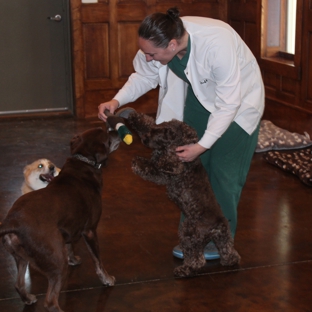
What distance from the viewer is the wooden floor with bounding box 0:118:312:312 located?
103 inches

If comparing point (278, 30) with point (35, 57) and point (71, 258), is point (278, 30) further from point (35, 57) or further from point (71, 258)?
point (71, 258)

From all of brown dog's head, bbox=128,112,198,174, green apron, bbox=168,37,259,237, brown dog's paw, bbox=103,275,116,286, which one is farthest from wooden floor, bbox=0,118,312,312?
brown dog's head, bbox=128,112,198,174

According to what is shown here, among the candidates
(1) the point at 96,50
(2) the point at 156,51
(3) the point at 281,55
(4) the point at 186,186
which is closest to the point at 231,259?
(4) the point at 186,186

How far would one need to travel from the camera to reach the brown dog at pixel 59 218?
2270 millimetres

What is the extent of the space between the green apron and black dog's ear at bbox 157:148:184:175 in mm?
305

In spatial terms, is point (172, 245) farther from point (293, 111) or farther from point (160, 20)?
point (293, 111)

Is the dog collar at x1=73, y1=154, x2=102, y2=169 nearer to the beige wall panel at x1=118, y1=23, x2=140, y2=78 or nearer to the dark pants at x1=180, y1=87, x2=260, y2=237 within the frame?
the dark pants at x1=180, y1=87, x2=260, y2=237

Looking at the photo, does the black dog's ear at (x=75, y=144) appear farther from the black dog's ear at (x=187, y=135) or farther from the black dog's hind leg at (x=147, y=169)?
the black dog's ear at (x=187, y=135)

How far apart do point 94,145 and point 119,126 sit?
5.9 inches

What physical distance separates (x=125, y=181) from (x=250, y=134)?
1.72 m

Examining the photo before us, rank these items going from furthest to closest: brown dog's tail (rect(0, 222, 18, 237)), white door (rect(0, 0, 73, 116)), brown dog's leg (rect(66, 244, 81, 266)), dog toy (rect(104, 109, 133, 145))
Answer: white door (rect(0, 0, 73, 116)) → brown dog's leg (rect(66, 244, 81, 266)) → dog toy (rect(104, 109, 133, 145)) → brown dog's tail (rect(0, 222, 18, 237))

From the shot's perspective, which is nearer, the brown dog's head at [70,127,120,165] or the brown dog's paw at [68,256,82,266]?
the brown dog's head at [70,127,120,165]

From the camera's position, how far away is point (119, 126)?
2676 millimetres

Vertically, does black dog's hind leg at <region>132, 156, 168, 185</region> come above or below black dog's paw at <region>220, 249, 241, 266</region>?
above
